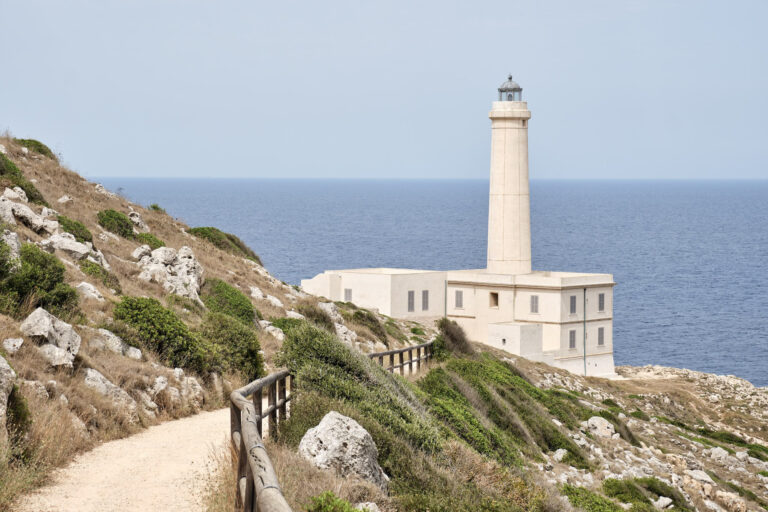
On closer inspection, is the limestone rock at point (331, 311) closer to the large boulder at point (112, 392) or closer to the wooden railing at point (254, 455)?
the large boulder at point (112, 392)

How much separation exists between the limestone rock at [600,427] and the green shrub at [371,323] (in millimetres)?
6876

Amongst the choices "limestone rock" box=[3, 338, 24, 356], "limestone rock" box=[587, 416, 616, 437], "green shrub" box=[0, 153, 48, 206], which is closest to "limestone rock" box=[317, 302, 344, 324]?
"limestone rock" box=[587, 416, 616, 437]

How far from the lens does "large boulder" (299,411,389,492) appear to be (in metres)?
8.58

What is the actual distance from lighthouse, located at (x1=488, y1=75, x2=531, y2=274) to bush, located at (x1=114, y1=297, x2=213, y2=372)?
30712 millimetres

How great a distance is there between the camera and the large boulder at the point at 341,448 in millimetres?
8578

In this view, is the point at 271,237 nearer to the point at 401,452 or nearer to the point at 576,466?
the point at 576,466

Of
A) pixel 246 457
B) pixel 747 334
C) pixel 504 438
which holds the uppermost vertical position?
pixel 246 457

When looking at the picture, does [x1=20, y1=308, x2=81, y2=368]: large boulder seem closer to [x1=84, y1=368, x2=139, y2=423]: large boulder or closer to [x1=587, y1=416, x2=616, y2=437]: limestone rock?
[x1=84, y1=368, x2=139, y2=423]: large boulder

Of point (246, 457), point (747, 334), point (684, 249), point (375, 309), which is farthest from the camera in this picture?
point (684, 249)

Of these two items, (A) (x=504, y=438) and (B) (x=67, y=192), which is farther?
(B) (x=67, y=192)

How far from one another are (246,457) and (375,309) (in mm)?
35511

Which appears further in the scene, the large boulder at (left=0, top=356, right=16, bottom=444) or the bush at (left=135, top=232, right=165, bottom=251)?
the bush at (left=135, top=232, right=165, bottom=251)

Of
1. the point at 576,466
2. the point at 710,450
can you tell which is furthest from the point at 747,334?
the point at 576,466

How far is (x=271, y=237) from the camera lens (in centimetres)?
12669
